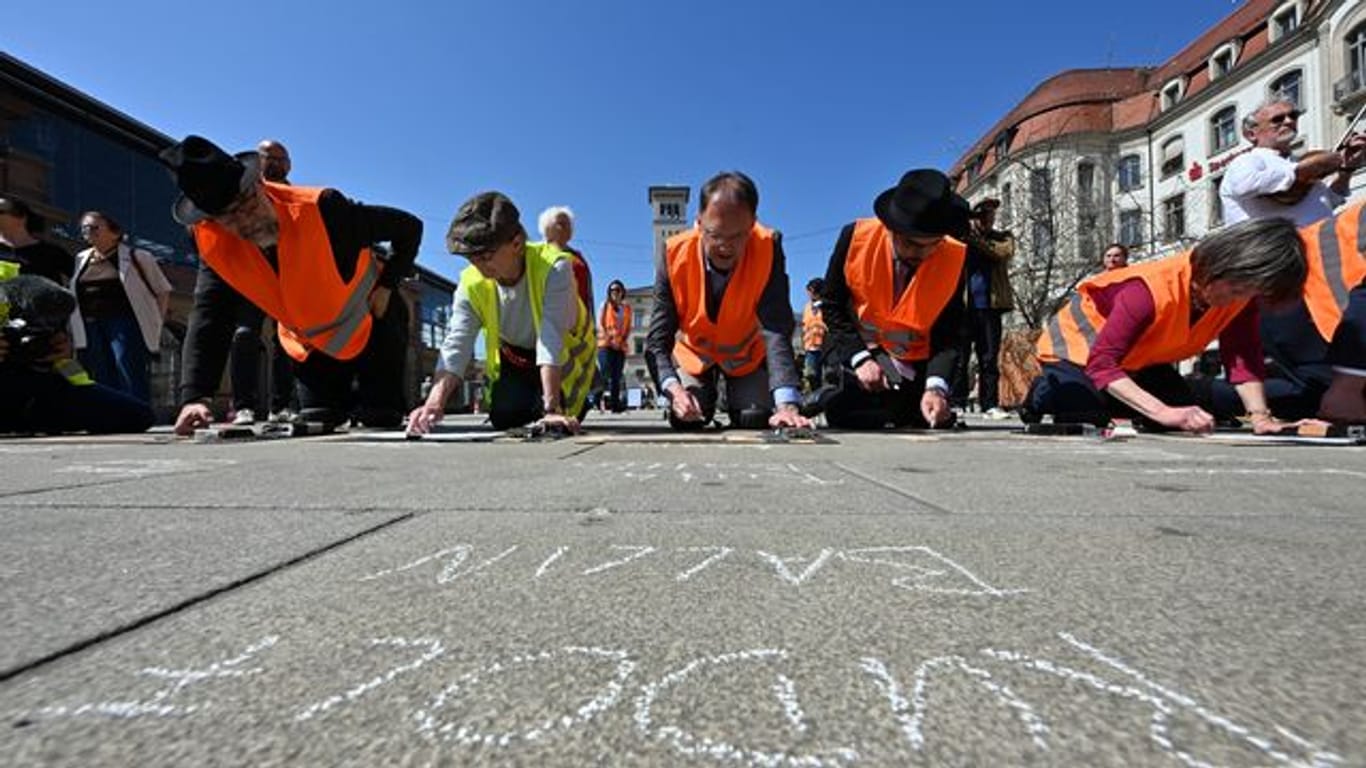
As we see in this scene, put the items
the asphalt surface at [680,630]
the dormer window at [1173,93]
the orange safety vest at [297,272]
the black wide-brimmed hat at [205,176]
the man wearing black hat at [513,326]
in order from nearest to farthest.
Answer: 1. the asphalt surface at [680,630]
2. the black wide-brimmed hat at [205,176]
3. the orange safety vest at [297,272]
4. the man wearing black hat at [513,326]
5. the dormer window at [1173,93]

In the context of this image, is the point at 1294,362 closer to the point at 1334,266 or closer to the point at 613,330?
the point at 1334,266

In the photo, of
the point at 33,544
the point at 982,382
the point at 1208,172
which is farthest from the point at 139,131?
the point at 1208,172

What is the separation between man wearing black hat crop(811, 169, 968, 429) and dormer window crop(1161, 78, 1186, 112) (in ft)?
107

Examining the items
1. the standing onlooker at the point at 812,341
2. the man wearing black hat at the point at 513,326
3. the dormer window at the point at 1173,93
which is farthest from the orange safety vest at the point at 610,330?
the dormer window at the point at 1173,93

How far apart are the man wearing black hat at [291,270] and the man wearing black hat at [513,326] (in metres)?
0.54

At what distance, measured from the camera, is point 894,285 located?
14.0ft

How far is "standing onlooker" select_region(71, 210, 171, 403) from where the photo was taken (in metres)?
4.88

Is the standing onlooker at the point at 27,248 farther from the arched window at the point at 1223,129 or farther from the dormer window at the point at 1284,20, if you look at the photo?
the arched window at the point at 1223,129

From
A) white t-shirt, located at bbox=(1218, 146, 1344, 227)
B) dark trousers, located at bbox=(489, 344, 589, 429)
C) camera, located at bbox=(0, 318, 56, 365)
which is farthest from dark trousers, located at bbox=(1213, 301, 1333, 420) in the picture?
camera, located at bbox=(0, 318, 56, 365)

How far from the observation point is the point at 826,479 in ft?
6.47

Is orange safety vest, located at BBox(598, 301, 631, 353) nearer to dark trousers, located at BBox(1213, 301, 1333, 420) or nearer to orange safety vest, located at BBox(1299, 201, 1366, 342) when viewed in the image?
dark trousers, located at BBox(1213, 301, 1333, 420)

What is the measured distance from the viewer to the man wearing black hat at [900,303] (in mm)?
3914

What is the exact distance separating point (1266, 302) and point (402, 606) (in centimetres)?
399

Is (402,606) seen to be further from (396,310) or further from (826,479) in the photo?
(396,310)
